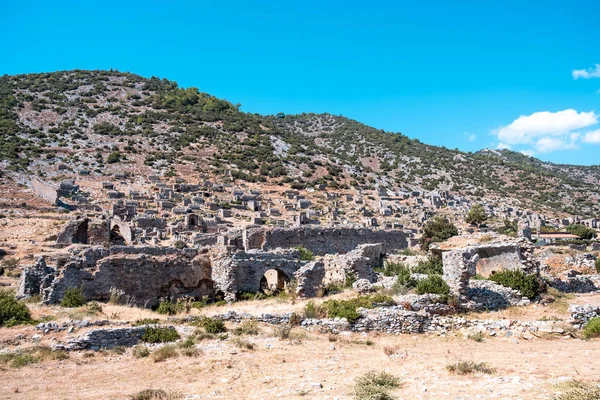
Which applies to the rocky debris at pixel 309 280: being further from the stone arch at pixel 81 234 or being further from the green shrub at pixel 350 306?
the stone arch at pixel 81 234

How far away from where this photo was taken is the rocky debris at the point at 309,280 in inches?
619

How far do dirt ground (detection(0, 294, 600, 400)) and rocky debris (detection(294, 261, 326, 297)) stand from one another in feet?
13.0

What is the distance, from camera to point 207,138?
274ft

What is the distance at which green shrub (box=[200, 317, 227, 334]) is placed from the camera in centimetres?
1127

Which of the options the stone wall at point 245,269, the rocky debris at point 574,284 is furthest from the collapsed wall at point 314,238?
the rocky debris at point 574,284

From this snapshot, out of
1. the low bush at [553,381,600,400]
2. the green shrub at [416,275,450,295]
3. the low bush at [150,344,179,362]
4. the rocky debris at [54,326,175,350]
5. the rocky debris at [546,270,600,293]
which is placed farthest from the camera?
the rocky debris at [546,270,600,293]

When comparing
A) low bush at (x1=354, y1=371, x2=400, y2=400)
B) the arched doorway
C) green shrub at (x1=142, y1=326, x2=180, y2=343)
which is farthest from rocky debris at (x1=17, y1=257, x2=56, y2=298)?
low bush at (x1=354, y1=371, x2=400, y2=400)

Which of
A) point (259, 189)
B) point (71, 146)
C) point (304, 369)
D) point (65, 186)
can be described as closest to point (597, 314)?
point (304, 369)

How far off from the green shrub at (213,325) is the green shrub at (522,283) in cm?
954

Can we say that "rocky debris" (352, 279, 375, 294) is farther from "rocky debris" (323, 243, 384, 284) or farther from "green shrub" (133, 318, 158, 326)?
"green shrub" (133, 318, 158, 326)

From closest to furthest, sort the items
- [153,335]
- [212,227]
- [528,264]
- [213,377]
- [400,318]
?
1. [213,377]
2. [153,335]
3. [400,318]
4. [528,264]
5. [212,227]

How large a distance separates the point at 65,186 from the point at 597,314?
47.7 meters

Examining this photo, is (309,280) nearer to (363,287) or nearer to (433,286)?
(363,287)

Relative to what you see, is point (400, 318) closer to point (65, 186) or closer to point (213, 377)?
point (213, 377)
